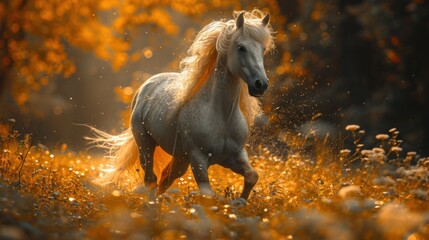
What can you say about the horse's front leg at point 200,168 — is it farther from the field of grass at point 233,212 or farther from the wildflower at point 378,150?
the wildflower at point 378,150

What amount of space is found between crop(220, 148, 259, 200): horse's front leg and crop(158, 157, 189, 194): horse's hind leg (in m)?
0.82

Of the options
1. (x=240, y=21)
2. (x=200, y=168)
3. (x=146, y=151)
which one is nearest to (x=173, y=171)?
(x=146, y=151)

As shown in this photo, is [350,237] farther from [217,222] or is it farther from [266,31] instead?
[266,31]

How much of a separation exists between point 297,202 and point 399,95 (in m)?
7.78

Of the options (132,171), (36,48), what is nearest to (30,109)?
(36,48)

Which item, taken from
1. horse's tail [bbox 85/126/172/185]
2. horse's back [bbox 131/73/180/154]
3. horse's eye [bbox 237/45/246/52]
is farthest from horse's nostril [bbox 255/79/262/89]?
horse's tail [bbox 85/126/172/185]

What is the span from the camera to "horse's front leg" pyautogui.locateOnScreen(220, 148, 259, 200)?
608cm

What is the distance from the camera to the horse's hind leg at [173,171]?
729 centimetres

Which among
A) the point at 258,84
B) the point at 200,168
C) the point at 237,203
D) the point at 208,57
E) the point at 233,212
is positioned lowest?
the point at 233,212

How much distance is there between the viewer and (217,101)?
6.29 m

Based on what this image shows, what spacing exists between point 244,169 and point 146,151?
1920 millimetres

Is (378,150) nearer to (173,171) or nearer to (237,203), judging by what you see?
(237,203)

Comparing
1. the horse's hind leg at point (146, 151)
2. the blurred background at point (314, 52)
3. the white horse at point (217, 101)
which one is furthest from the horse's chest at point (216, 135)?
the blurred background at point (314, 52)

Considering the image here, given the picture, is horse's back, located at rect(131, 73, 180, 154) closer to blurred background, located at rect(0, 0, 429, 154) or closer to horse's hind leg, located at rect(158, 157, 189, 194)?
horse's hind leg, located at rect(158, 157, 189, 194)
